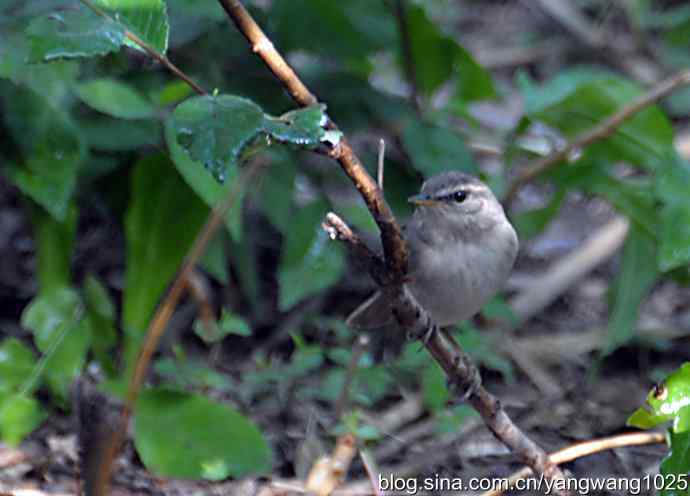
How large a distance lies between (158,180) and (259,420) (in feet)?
3.16

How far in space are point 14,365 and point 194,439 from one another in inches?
27.5

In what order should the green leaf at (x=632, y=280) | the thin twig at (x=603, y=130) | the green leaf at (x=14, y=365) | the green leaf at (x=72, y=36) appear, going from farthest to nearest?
the green leaf at (x=632, y=280) < the thin twig at (x=603, y=130) < the green leaf at (x=14, y=365) < the green leaf at (x=72, y=36)

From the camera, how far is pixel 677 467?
287 cm

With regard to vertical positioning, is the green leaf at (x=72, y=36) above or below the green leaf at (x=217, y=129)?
above

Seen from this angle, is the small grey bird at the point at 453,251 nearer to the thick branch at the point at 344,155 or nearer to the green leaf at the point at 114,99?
the green leaf at the point at 114,99

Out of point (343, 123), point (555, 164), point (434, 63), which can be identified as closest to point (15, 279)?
point (343, 123)

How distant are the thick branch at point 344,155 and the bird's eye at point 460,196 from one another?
5.25 feet

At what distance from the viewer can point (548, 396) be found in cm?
480

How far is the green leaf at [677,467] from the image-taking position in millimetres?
2871

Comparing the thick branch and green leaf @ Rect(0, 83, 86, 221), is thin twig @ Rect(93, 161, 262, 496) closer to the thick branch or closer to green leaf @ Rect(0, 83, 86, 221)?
green leaf @ Rect(0, 83, 86, 221)

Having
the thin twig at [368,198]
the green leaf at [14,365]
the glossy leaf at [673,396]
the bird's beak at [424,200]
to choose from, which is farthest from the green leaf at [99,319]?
the glossy leaf at [673,396]

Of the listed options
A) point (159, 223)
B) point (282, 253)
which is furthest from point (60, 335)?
point (282, 253)

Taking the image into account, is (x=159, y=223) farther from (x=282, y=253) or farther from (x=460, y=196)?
(x=460, y=196)

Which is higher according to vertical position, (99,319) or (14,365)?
(14,365)
